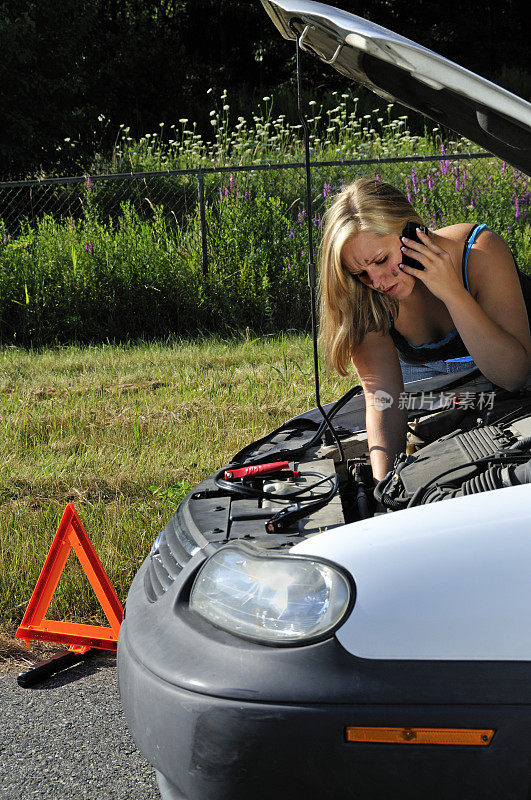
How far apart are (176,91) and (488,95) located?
21.0 m

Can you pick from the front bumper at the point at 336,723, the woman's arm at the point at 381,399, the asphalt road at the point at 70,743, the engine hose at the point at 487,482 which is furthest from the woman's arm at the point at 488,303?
the asphalt road at the point at 70,743

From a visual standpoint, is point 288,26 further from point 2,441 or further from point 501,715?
point 2,441

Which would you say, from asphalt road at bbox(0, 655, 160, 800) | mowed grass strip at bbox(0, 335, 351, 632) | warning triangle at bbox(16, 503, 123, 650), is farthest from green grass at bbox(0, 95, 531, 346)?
asphalt road at bbox(0, 655, 160, 800)

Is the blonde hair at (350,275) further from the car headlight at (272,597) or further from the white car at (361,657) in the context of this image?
the car headlight at (272,597)

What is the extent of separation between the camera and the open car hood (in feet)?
6.08

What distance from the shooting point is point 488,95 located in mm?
1829

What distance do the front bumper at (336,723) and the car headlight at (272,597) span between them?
0.12ft

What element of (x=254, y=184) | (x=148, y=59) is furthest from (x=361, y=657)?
(x=148, y=59)

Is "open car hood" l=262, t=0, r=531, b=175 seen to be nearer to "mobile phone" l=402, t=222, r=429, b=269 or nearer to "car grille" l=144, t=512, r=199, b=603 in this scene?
"mobile phone" l=402, t=222, r=429, b=269

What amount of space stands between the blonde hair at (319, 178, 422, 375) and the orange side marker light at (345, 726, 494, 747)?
1739mm

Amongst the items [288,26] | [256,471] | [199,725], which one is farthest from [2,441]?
[199,725]

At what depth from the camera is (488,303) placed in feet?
9.40

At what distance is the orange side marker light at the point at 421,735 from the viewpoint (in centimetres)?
140

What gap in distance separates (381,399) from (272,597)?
1.41m
